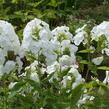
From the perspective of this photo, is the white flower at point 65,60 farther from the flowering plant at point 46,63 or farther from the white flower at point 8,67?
the white flower at point 8,67

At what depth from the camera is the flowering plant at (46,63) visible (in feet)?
7.63

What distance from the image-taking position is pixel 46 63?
241 centimetres

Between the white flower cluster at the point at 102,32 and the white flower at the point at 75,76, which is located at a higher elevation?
the white flower cluster at the point at 102,32

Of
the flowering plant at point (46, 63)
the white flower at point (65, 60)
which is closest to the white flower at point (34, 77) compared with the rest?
the flowering plant at point (46, 63)

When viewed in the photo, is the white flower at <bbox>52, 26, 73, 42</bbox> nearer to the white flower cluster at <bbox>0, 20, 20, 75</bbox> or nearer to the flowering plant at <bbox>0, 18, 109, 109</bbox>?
the flowering plant at <bbox>0, 18, 109, 109</bbox>

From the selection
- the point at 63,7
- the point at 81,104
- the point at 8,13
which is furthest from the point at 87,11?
the point at 81,104

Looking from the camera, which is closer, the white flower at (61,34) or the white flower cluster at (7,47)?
the white flower cluster at (7,47)

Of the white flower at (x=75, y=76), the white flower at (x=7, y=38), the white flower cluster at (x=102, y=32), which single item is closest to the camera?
the white flower at (x=7, y=38)

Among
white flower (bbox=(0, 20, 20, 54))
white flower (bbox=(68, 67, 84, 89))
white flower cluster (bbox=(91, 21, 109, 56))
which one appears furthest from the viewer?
white flower (bbox=(68, 67, 84, 89))

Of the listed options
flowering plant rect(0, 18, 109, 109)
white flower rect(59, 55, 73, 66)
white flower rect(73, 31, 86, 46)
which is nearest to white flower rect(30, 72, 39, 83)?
flowering plant rect(0, 18, 109, 109)

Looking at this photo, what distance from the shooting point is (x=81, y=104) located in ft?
9.18

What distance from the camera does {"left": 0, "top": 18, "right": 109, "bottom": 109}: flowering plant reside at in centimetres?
233

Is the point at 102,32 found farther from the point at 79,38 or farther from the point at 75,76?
the point at 75,76

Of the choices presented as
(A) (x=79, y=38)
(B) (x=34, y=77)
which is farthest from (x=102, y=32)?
(B) (x=34, y=77)
